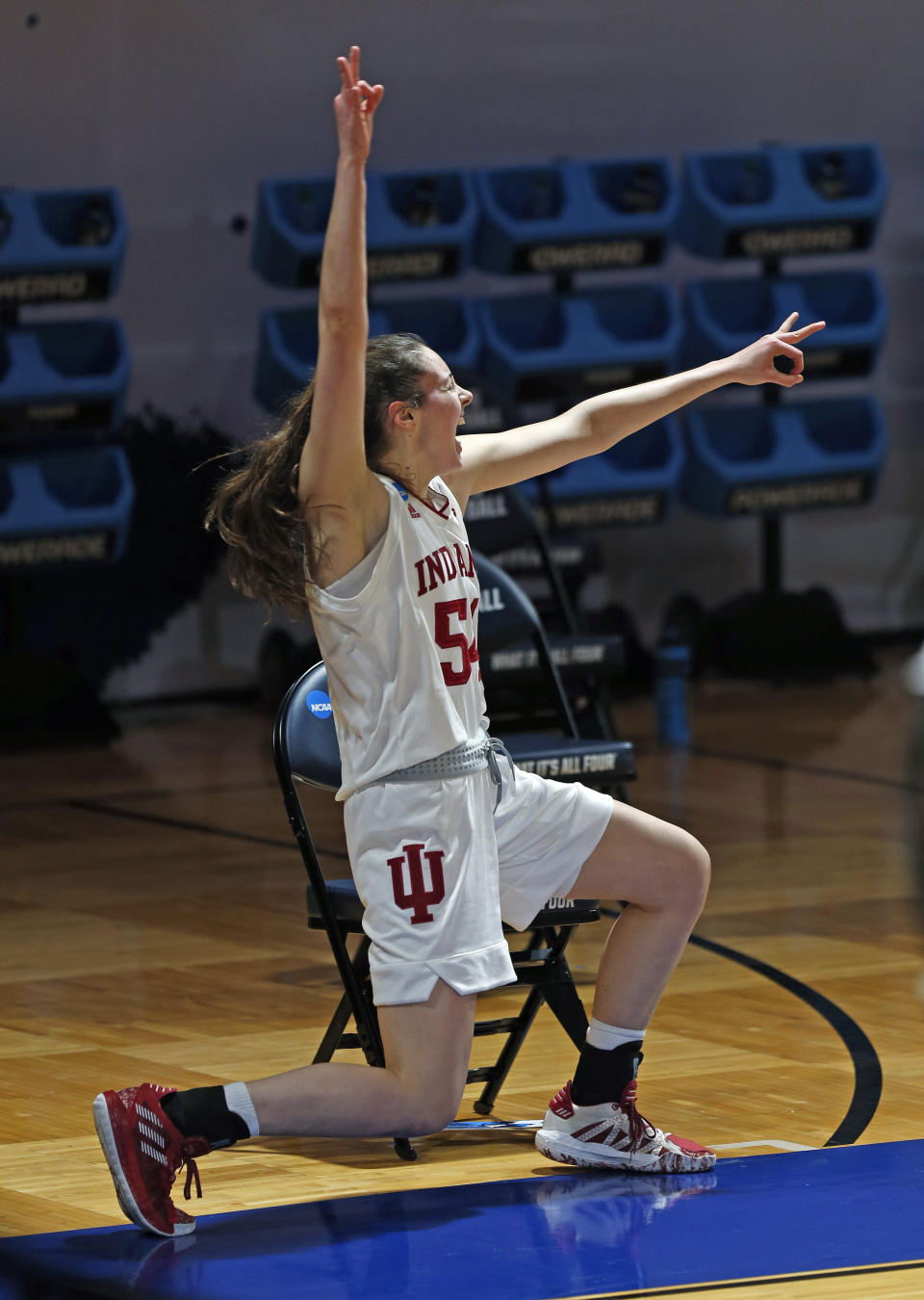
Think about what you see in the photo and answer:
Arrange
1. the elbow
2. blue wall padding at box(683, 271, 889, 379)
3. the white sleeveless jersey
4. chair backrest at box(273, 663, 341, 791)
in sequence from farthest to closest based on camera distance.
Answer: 1. blue wall padding at box(683, 271, 889, 379)
2. chair backrest at box(273, 663, 341, 791)
3. the white sleeveless jersey
4. the elbow

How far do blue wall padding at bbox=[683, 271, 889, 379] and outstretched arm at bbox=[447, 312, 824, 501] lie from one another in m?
5.53

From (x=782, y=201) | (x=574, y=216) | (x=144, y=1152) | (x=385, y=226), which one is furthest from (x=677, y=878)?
(x=782, y=201)

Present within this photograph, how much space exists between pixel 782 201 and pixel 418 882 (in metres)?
6.42

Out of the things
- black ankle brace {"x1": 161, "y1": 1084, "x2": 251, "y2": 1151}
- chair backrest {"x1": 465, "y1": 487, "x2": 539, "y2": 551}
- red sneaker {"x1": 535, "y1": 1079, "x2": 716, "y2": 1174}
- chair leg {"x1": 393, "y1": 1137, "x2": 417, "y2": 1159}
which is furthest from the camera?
chair backrest {"x1": 465, "y1": 487, "x2": 539, "y2": 551}

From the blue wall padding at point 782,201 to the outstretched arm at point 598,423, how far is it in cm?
551

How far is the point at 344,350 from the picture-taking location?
324 cm

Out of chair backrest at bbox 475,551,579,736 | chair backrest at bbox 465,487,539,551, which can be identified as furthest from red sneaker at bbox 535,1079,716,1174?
chair backrest at bbox 465,487,539,551

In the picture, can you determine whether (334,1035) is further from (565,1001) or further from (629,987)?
(629,987)

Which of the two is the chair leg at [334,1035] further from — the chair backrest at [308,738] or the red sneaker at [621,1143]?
the red sneaker at [621,1143]

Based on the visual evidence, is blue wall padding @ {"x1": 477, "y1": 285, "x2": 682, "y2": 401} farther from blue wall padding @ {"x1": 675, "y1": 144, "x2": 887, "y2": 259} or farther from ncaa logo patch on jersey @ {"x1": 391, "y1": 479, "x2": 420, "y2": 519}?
ncaa logo patch on jersey @ {"x1": 391, "y1": 479, "x2": 420, "y2": 519}

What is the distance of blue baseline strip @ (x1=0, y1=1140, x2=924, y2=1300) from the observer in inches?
122

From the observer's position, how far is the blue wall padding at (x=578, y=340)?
8953 millimetres

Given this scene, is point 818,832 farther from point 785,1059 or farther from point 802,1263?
point 802,1263

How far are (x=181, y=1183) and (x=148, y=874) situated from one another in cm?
267
